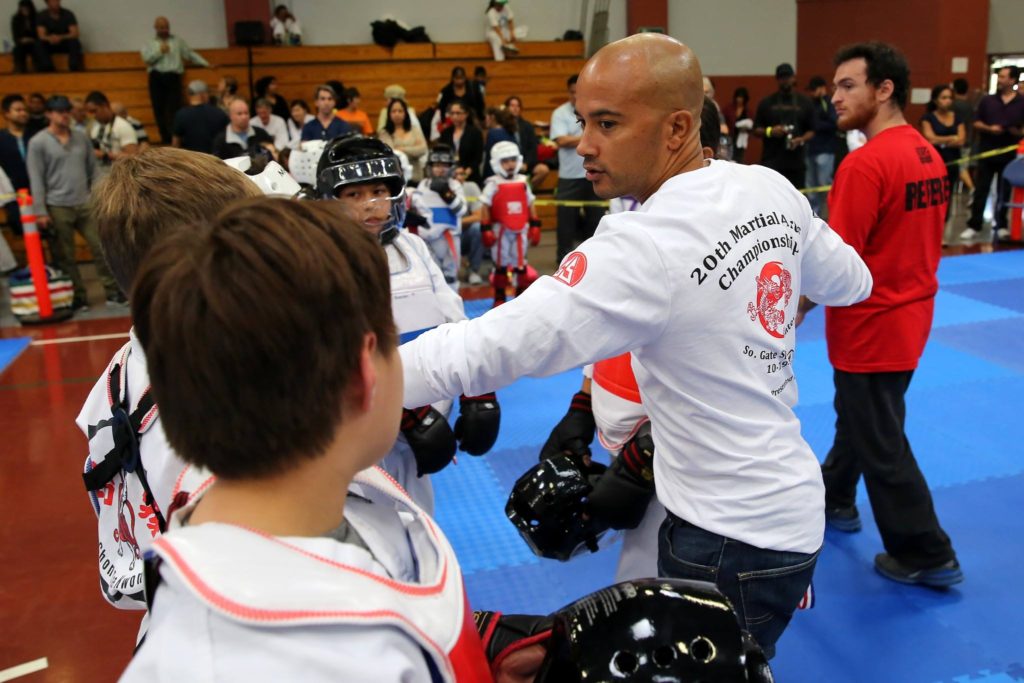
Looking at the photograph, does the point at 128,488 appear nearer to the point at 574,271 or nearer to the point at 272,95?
the point at 574,271

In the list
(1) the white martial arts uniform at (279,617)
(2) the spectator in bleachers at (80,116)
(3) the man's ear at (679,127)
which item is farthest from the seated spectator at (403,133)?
(1) the white martial arts uniform at (279,617)

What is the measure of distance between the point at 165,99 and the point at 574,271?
1477 centimetres

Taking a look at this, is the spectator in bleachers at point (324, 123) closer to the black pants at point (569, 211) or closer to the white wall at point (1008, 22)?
the black pants at point (569, 211)

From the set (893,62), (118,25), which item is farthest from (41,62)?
(893,62)

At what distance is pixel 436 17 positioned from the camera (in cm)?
1725

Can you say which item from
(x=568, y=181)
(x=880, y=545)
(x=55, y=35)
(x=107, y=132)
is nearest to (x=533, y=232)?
(x=568, y=181)

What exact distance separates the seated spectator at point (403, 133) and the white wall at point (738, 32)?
892cm

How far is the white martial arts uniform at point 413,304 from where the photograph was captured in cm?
321

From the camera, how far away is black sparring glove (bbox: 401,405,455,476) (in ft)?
9.84

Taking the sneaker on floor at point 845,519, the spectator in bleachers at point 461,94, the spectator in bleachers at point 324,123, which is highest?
the spectator in bleachers at point 461,94

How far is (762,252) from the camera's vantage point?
6.36ft

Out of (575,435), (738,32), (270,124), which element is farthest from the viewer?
(738,32)

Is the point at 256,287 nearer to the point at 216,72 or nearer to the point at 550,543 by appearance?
the point at 550,543

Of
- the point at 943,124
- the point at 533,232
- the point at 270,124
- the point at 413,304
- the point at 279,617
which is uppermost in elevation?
the point at 270,124
